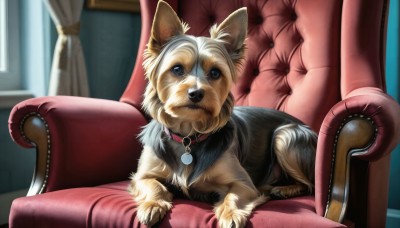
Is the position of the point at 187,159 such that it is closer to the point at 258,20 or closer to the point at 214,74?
the point at 214,74

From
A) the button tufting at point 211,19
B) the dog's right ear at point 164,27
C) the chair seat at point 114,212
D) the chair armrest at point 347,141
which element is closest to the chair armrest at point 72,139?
the chair seat at point 114,212

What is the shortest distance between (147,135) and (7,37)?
4.92 feet

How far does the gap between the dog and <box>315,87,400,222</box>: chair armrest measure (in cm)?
26

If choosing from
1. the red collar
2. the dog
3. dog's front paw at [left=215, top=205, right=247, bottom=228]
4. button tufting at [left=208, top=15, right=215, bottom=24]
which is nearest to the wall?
button tufting at [left=208, top=15, right=215, bottom=24]

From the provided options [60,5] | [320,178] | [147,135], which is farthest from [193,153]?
[60,5]

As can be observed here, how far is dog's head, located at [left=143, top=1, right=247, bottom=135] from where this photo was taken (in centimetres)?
→ 163

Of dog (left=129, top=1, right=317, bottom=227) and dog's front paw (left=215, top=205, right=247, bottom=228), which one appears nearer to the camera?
dog's front paw (left=215, top=205, right=247, bottom=228)

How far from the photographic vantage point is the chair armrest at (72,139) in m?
1.82

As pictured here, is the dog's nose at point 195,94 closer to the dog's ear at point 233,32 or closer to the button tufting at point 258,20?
the dog's ear at point 233,32

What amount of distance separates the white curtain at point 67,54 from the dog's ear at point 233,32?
1195 millimetres

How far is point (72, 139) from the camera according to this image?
1876mm

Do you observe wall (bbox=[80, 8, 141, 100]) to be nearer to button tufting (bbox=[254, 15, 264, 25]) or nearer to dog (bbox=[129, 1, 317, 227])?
button tufting (bbox=[254, 15, 264, 25])

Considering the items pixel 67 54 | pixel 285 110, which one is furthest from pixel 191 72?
pixel 67 54

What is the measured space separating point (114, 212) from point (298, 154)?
0.78 meters
